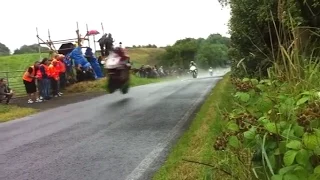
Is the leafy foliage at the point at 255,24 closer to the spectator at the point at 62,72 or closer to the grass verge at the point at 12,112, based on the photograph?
the grass verge at the point at 12,112

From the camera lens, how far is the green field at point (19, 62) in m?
24.6

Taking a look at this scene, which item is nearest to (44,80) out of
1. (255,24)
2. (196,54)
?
(255,24)

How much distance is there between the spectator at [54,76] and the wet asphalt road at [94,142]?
6.76 metres

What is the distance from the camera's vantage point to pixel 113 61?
15.5 meters

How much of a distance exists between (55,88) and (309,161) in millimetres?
18427

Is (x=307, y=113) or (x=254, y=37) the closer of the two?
(x=307, y=113)

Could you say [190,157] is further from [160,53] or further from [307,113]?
[160,53]

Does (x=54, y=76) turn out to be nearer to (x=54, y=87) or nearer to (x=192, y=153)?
(x=54, y=87)

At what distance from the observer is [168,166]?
598 centimetres

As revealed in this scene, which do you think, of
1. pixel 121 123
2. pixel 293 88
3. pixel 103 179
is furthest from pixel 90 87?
pixel 293 88

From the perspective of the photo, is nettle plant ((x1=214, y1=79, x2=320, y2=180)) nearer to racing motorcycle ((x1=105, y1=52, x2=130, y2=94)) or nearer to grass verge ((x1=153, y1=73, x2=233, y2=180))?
grass verge ((x1=153, y1=73, x2=233, y2=180))

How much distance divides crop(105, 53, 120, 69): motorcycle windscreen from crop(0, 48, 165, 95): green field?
374 inches

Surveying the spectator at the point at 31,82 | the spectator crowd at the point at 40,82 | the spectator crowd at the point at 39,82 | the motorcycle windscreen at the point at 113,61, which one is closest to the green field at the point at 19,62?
the spectator crowd at the point at 40,82

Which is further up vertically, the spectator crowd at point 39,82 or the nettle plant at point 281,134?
the nettle plant at point 281,134
